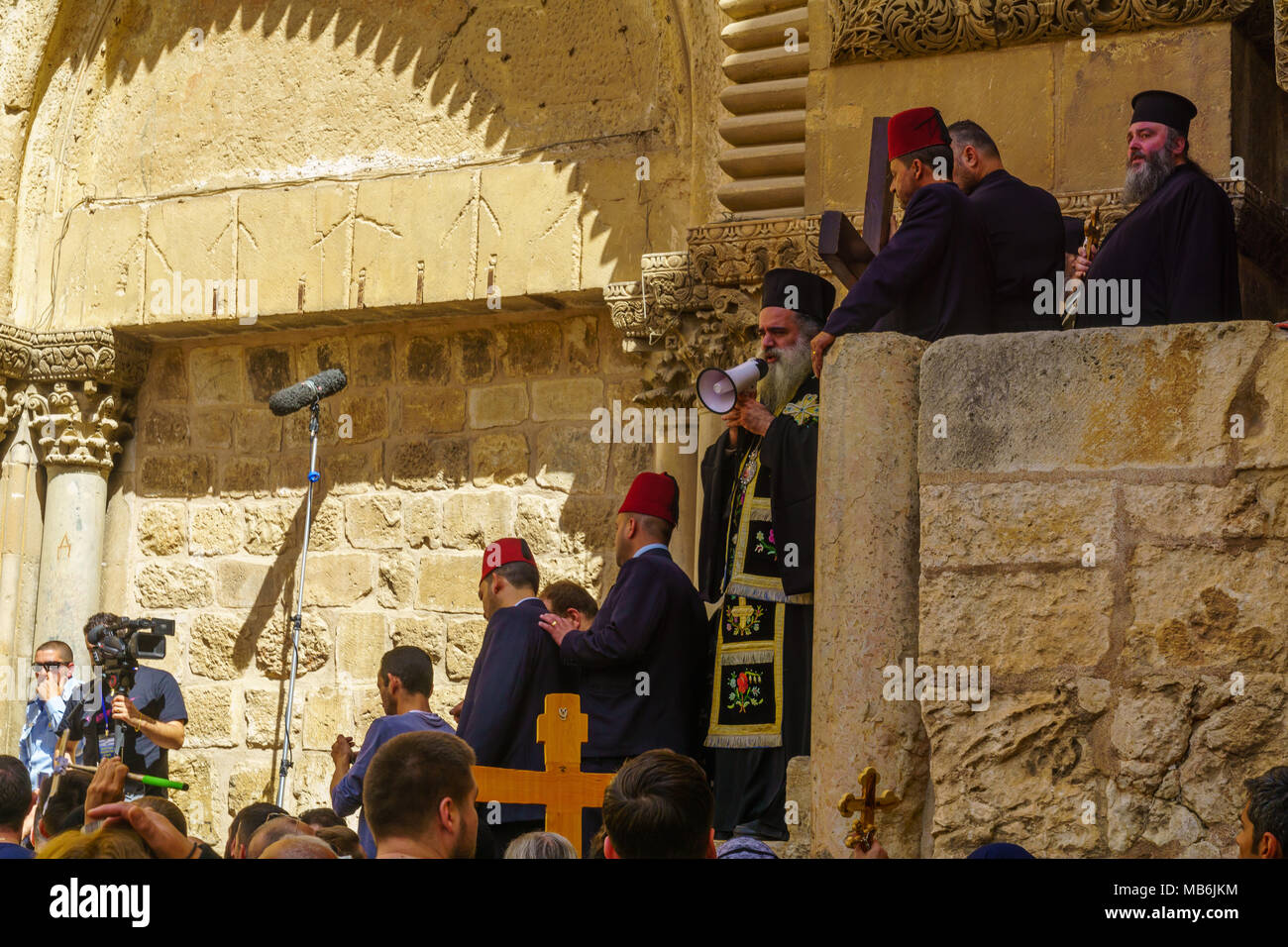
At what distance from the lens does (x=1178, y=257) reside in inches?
192

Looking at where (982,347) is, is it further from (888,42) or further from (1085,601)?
(888,42)

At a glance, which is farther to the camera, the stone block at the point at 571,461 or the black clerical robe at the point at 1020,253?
the stone block at the point at 571,461

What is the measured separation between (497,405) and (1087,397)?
502 centimetres

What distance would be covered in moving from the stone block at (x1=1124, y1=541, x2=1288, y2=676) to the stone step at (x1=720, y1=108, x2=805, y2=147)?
13.2 feet

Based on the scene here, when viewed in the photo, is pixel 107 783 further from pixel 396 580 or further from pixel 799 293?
pixel 396 580

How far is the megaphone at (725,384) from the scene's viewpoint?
5367 millimetres

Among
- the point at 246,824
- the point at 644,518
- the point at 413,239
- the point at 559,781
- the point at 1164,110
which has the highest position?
the point at 413,239

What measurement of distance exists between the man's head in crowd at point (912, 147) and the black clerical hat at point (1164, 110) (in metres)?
0.63

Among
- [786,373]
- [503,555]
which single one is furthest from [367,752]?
[786,373]

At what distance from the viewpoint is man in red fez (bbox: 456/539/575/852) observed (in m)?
5.47

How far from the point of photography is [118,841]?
356cm

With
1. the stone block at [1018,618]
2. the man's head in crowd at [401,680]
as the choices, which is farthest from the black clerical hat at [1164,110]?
the man's head in crowd at [401,680]

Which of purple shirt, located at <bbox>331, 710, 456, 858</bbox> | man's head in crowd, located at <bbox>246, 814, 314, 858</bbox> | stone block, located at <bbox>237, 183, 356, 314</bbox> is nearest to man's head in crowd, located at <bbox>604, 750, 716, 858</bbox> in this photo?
man's head in crowd, located at <bbox>246, 814, 314, 858</bbox>

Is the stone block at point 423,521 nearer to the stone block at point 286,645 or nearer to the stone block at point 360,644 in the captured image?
the stone block at point 360,644
